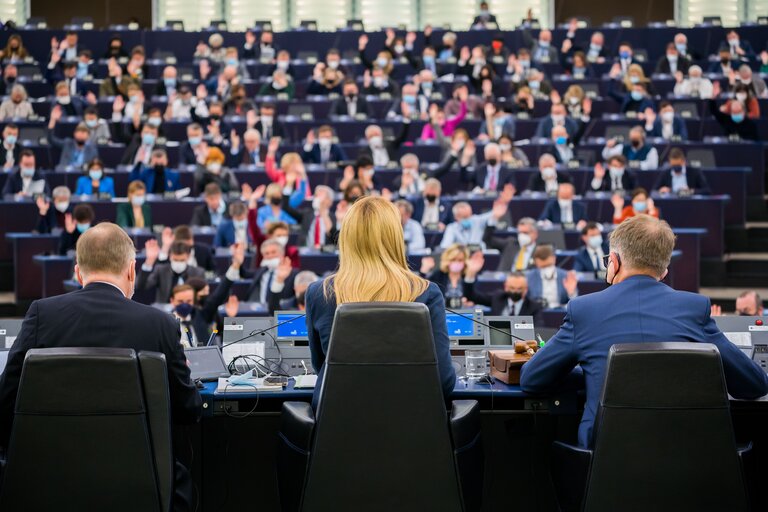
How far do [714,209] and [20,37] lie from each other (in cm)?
1080

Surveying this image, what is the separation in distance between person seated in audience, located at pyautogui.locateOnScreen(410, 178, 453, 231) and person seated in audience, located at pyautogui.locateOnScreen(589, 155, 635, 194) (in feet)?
5.97

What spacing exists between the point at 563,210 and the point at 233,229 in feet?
10.2

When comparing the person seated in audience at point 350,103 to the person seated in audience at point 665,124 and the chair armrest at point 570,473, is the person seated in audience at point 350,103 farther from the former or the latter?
the chair armrest at point 570,473

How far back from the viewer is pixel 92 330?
332 centimetres

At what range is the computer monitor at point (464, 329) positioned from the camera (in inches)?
169

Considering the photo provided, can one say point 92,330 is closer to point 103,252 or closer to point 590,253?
point 103,252

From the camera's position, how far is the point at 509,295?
26.8 ft

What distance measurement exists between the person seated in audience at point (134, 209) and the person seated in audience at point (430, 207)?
2.52 meters

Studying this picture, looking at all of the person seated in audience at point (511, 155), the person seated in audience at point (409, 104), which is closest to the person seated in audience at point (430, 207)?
the person seated in audience at point (511, 155)

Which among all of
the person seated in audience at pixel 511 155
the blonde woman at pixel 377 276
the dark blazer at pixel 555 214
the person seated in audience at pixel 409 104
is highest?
the person seated in audience at pixel 409 104

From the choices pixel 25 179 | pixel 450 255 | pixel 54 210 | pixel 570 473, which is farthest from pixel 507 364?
pixel 25 179

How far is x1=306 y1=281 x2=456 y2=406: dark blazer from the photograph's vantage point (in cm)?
332

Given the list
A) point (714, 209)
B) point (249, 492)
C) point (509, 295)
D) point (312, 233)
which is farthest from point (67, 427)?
point (714, 209)

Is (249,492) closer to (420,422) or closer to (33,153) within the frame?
(420,422)
